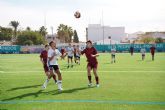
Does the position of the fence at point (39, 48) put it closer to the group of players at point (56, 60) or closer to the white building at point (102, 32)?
the white building at point (102, 32)

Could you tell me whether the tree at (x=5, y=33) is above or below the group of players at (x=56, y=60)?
above

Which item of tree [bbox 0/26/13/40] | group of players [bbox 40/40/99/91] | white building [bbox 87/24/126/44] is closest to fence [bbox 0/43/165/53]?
white building [bbox 87/24/126/44]

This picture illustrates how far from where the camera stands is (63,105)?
10969 mm

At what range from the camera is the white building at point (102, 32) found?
13325cm

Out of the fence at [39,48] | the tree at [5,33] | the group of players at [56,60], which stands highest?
the tree at [5,33]

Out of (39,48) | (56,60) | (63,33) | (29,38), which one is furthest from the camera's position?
(63,33)

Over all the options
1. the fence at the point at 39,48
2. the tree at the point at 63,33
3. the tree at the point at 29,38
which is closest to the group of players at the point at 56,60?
the fence at the point at 39,48

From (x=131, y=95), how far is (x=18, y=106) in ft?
13.5

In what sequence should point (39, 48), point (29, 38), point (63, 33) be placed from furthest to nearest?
point (63, 33)
point (29, 38)
point (39, 48)

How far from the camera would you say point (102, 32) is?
440ft

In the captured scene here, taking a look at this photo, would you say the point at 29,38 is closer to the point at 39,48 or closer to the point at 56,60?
the point at 39,48

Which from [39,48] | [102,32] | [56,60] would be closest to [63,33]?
[102,32]

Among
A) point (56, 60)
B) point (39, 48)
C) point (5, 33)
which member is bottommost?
point (39, 48)

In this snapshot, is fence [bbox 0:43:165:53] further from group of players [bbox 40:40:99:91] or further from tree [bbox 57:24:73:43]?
group of players [bbox 40:40:99:91]
